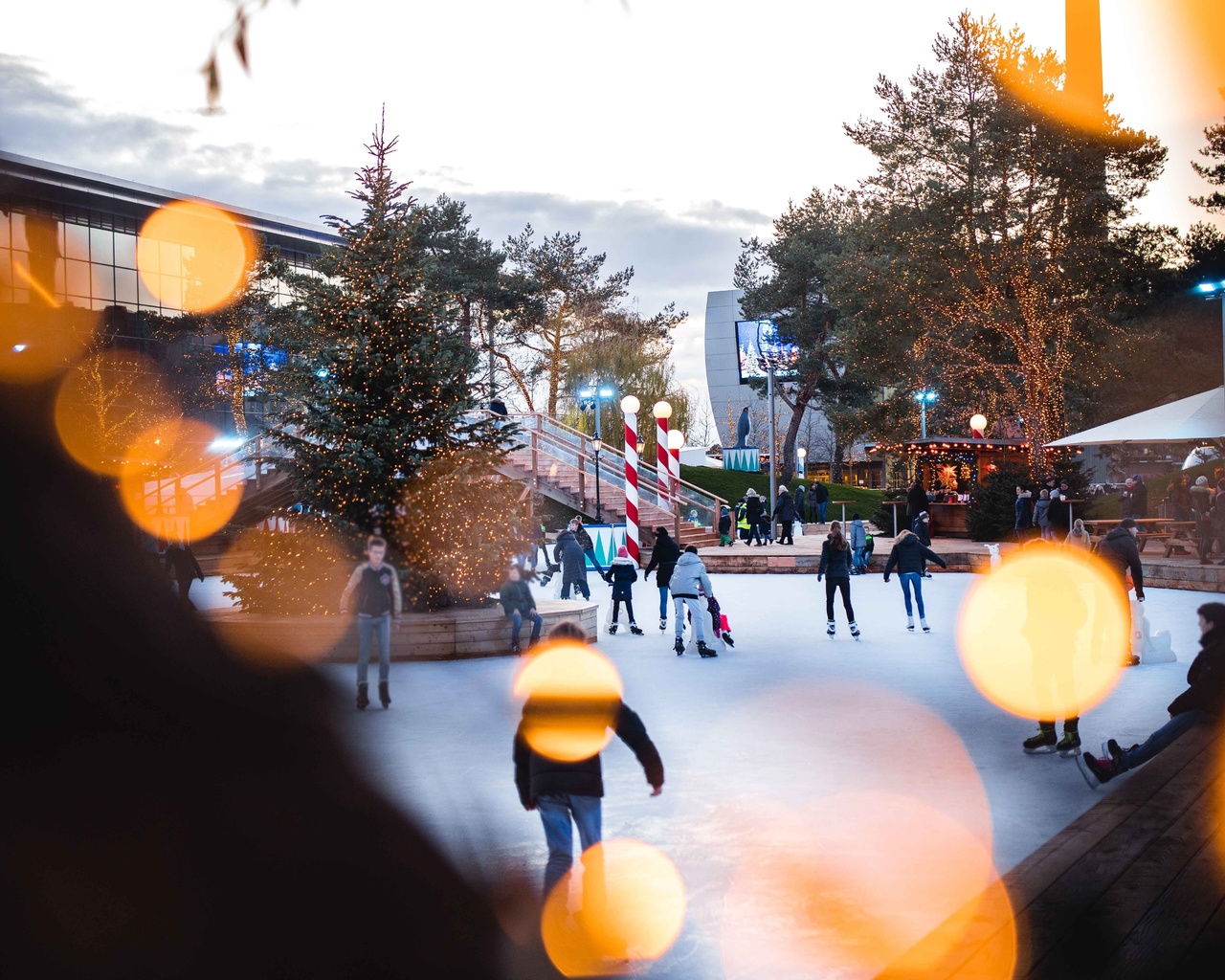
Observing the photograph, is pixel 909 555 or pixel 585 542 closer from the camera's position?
pixel 909 555

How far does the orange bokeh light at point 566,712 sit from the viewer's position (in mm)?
4523

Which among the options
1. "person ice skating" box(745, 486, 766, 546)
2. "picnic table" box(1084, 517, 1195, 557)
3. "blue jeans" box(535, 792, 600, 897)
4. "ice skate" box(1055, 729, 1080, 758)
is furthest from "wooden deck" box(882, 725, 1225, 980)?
"person ice skating" box(745, 486, 766, 546)

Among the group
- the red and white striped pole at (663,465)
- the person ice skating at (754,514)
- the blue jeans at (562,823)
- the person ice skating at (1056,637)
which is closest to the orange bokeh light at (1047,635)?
the person ice skating at (1056,637)

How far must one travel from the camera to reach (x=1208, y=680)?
6.68 meters

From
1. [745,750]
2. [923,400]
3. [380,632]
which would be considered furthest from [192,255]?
[745,750]

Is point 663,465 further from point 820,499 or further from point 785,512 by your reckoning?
point 820,499

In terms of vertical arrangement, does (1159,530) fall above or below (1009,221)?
below

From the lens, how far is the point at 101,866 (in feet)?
4.04

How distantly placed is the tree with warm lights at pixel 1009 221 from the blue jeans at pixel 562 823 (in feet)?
106

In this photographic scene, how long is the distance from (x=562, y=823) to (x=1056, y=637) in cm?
471

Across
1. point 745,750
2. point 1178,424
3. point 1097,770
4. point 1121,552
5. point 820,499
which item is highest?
point 1178,424

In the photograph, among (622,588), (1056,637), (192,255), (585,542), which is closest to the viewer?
(1056,637)

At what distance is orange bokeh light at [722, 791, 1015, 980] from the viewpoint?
4469mm

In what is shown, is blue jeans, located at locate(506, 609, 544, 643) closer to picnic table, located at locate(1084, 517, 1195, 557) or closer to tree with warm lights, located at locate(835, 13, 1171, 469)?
picnic table, located at locate(1084, 517, 1195, 557)
